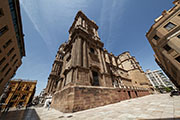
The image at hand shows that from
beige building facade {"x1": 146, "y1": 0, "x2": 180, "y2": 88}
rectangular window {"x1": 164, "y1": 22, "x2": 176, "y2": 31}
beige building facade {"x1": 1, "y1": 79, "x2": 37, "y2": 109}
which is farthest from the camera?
beige building facade {"x1": 1, "y1": 79, "x2": 37, "y2": 109}

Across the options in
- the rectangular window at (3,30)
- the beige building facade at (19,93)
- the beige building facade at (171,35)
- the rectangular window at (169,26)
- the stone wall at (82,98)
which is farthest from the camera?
the beige building facade at (19,93)

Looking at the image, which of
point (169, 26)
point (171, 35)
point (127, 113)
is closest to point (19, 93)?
point (127, 113)

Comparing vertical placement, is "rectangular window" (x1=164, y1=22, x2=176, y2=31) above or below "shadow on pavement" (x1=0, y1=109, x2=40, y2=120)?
above

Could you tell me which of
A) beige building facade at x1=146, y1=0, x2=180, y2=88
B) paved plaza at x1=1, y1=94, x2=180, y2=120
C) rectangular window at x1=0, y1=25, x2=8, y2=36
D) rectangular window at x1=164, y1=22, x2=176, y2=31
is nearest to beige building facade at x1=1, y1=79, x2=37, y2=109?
rectangular window at x1=0, y1=25, x2=8, y2=36

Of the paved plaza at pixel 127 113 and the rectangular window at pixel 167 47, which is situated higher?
the rectangular window at pixel 167 47

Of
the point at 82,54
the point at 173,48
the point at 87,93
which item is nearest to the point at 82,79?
the point at 87,93

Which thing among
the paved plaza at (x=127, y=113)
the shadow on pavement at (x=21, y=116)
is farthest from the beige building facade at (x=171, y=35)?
the shadow on pavement at (x=21, y=116)

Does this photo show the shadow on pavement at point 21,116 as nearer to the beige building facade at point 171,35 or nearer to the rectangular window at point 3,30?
the rectangular window at point 3,30

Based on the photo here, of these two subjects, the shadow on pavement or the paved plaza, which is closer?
the paved plaza

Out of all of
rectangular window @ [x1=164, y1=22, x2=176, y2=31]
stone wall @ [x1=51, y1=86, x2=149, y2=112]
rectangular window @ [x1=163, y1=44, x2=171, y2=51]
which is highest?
rectangular window @ [x1=164, y1=22, x2=176, y2=31]

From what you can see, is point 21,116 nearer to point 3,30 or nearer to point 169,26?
point 3,30

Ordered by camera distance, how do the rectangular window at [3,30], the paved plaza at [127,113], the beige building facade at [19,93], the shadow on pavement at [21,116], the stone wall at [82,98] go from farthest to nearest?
the beige building facade at [19,93]
the rectangular window at [3,30]
the stone wall at [82,98]
the shadow on pavement at [21,116]
the paved plaza at [127,113]

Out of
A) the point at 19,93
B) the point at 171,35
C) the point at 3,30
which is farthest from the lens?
the point at 19,93

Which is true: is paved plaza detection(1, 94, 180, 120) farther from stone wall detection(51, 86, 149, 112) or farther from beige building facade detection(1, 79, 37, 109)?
beige building facade detection(1, 79, 37, 109)
